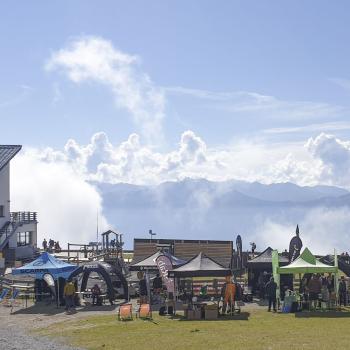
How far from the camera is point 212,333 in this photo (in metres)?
28.9

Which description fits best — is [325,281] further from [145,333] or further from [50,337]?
[50,337]

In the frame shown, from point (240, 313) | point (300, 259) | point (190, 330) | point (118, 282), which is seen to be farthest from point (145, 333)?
point (118, 282)

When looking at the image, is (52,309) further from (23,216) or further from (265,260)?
(23,216)

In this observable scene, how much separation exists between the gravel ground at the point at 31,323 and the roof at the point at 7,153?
3715cm

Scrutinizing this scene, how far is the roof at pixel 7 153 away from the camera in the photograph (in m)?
76.4

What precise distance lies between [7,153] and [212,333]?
54.0m

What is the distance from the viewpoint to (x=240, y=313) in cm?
3506

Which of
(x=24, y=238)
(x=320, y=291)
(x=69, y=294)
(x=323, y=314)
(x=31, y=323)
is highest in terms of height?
(x=24, y=238)

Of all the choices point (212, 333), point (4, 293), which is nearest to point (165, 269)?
point (212, 333)

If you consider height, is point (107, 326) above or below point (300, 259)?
below

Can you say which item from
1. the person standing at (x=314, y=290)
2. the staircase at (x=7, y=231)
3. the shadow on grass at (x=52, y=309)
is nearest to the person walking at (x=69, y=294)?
the shadow on grass at (x=52, y=309)

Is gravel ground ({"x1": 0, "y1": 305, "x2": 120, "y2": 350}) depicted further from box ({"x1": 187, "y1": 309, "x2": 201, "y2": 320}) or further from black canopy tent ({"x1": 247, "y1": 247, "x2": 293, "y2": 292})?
black canopy tent ({"x1": 247, "y1": 247, "x2": 293, "y2": 292})

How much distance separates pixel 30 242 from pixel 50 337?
171ft

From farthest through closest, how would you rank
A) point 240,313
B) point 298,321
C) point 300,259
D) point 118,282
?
→ point 118,282 → point 300,259 → point 240,313 → point 298,321
